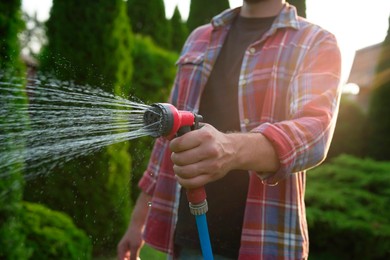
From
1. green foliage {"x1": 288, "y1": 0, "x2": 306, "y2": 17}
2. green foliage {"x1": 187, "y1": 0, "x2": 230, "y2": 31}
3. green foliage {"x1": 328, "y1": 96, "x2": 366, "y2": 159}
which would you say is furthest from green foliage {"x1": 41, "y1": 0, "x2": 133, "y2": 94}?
green foliage {"x1": 187, "y1": 0, "x2": 230, "y2": 31}

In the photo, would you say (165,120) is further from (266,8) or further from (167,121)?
(266,8)

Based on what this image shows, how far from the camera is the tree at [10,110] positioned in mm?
3433

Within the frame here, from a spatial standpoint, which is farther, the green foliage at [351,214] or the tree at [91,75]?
the tree at [91,75]

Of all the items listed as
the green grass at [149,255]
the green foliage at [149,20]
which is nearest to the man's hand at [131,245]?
the green grass at [149,255]

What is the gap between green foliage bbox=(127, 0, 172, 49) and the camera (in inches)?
509

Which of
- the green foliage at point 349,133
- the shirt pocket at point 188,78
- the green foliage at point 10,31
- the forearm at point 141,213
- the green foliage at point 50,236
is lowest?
the green foliage at point 349,133

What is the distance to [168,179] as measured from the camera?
230cm

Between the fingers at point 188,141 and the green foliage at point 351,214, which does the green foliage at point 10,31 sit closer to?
the fingers at point 188,141

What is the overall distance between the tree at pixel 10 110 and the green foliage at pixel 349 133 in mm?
6418

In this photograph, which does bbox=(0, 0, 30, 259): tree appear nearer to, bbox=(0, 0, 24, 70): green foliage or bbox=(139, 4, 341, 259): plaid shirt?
bbox=(0, 0, 24, 70): green foliage

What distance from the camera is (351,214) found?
4.60 meters

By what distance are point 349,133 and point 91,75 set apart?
5.17m

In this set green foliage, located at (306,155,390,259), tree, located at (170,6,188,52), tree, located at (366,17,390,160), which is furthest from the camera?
tree, located at (170,6,188,52)

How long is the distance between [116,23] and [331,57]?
436cm
